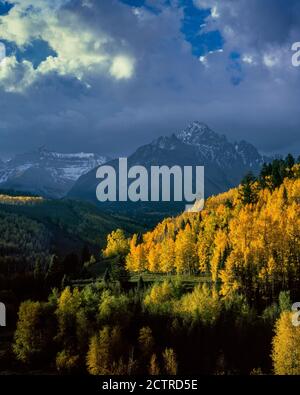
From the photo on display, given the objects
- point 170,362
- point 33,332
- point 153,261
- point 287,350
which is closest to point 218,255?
point 153,261

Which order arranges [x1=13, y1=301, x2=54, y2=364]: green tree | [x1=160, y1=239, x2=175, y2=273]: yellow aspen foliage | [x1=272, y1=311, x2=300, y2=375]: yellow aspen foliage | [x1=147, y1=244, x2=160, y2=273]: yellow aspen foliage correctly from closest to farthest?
[x1=272, y1=311, x2=300, y2=375]: yellow aspen foliage, [x1=13, y1=301, x2=54, y2=364]: green tree, [x1=160, y1=239, x2=175, y2=273]: yellow aspen foliage, [x1=147, y1=244, x2=160, y2=273]: yellow aspen foliage

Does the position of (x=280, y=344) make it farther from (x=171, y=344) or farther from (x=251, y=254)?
(x=251, y=254)

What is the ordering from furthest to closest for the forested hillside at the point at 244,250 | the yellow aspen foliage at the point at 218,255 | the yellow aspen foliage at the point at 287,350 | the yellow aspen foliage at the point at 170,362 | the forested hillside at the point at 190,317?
1. the yellow aspen foliage at the point at 218,255
2. the forested hillside at the point at 244,250
3. the forested hillside at the point at 190,317
4. the yellow aspen foliage at the point at 170,362
5. the yellow aspen foliage at the point at 287,350

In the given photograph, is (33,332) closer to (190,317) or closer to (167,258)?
(190,317)

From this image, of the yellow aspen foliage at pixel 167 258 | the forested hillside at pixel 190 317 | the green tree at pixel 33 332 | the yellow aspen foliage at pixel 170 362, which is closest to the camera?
the yellow aspen foliage at pixel 170 362

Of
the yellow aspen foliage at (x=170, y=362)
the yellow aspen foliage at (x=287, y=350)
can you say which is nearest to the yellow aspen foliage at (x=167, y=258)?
the yellow aspen foliage at (x=170, y=362)

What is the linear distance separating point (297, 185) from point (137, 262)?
6546 cm

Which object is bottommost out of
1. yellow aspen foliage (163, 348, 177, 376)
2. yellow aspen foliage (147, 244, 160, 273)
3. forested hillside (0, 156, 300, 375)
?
yellow aspen foliage (163, 348, 177, 376)

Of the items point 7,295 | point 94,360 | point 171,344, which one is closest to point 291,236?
point 171,344

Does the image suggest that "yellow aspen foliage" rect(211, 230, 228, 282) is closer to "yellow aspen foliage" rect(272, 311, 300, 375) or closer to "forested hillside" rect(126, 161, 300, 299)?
"forested hillside" rect(126, 161, 300, 299)

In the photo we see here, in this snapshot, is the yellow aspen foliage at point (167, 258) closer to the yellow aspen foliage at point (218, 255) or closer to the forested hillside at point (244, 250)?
the forested hillside at point (244, 250)

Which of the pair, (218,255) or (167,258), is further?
(167,258)

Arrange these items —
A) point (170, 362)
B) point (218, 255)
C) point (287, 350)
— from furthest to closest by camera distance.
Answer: point (218, 255)
point (170, 362)
point (287, 350)

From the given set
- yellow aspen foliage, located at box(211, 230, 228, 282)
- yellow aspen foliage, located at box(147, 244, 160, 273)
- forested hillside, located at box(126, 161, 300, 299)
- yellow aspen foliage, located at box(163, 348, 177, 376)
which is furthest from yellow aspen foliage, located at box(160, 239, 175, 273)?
yellow aspen foliage, located at box(163, 348, 177, 376)
